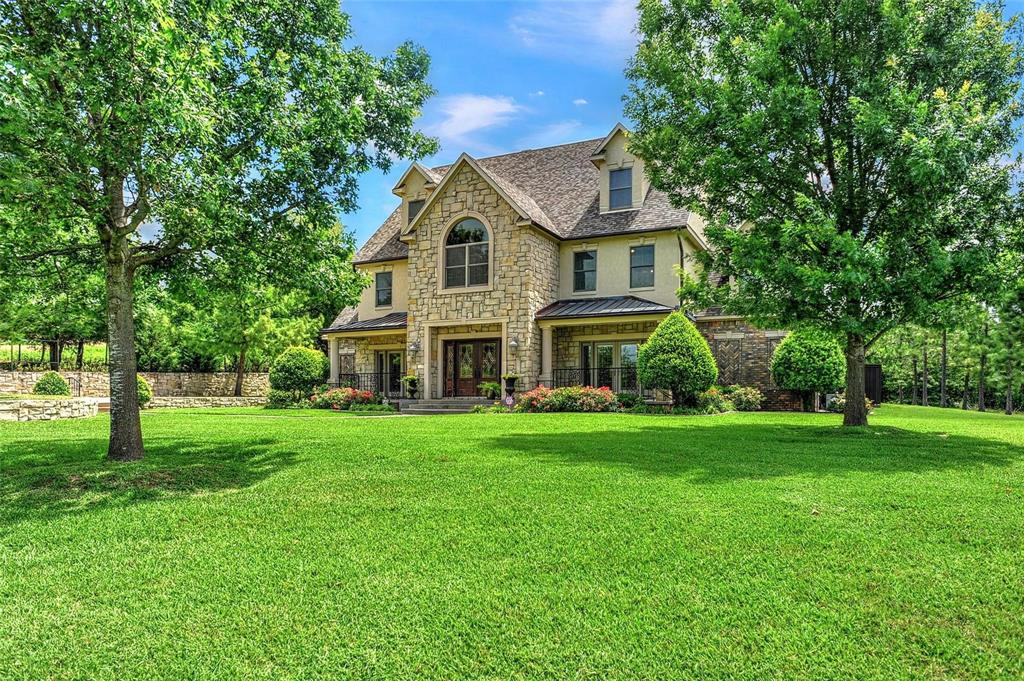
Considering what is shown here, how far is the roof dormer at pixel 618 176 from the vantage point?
2105 cm

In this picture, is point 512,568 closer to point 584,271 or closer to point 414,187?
point 584,271

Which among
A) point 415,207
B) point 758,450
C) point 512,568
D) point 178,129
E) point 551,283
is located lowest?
point 512,568

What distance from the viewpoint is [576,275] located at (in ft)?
70.6

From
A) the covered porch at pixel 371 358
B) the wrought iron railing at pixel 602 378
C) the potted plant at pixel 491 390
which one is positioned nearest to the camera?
the potted plant at pixel 491 390

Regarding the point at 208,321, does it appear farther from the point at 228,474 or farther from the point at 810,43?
the point at 810,43

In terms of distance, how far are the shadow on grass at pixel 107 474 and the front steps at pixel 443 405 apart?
9861mm

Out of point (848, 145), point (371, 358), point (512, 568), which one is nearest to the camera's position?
point (512, 568)

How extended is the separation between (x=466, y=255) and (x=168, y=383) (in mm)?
17481

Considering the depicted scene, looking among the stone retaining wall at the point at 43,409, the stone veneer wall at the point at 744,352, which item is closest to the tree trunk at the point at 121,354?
the stone retaining wall at the point at 43,409

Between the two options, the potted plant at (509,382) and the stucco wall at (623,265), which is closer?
the potted plant at (509,382)

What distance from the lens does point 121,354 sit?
26.0 feet

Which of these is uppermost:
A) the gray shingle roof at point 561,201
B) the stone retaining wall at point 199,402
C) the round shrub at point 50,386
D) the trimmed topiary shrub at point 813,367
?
the gray shingle roof at point 561,201

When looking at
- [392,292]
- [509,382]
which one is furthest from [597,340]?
[392,292]

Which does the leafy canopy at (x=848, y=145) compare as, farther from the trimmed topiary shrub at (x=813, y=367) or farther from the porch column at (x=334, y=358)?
the porch column at (x=334, y=358)
